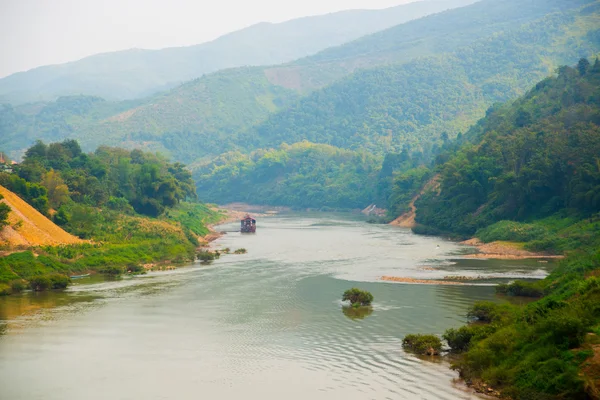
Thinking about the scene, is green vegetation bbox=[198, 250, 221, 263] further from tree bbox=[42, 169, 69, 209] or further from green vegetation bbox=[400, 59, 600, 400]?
green vegetation bbox=[400, 59, 600, 400]

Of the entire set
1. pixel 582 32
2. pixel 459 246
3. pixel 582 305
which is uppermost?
pixel 582 32

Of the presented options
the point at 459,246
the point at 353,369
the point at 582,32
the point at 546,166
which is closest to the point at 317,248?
the point at 459,246

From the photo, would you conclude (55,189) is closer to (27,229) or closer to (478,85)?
(27,229)

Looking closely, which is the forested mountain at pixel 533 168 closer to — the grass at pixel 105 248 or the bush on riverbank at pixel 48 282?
the grass at pixel 105 248

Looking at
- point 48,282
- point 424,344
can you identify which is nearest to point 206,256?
point 48,282

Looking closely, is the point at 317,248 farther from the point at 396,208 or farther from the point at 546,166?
the point at 396,208

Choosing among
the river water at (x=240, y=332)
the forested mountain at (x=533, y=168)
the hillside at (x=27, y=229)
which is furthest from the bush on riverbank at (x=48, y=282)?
the forested mountain at (x=533, y=168)

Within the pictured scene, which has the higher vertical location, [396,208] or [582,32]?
[582,32]
